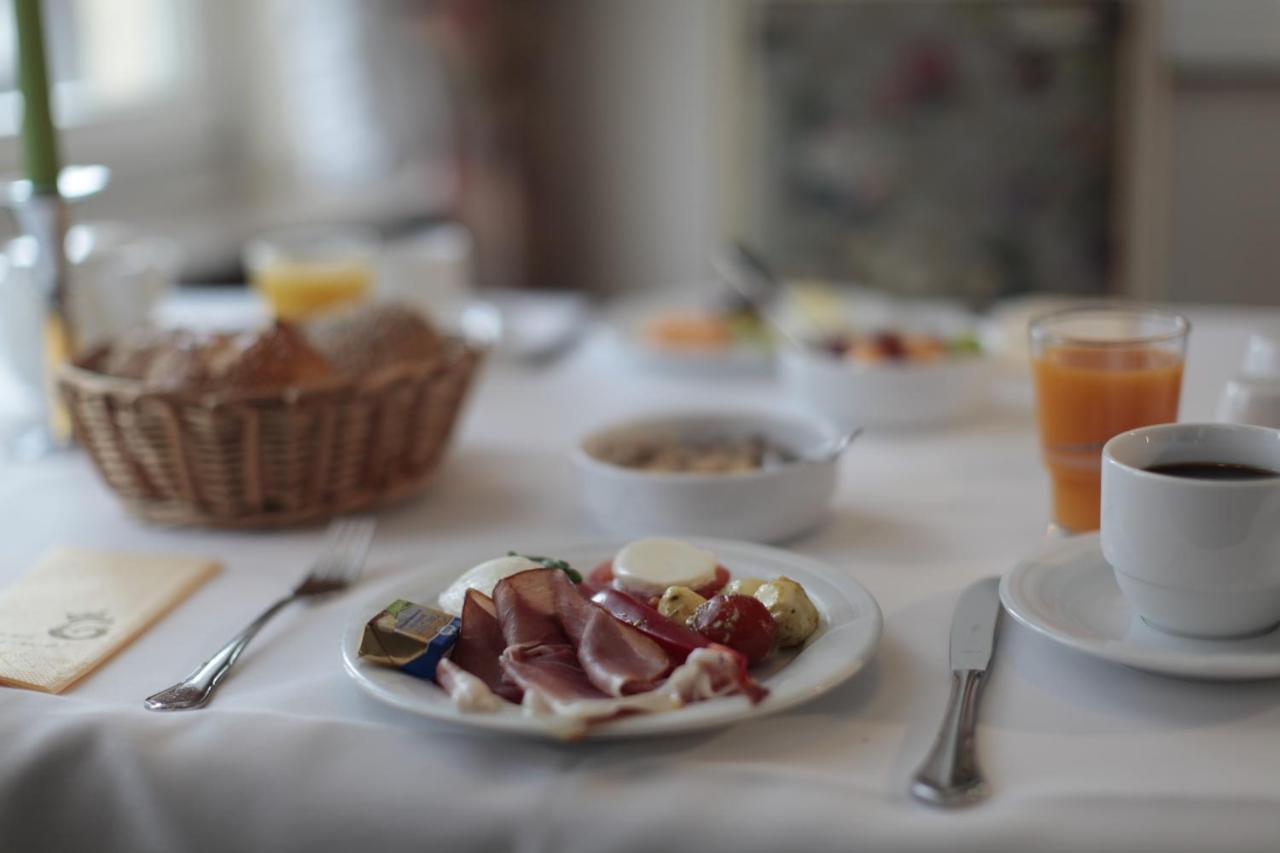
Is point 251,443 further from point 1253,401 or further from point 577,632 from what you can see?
point 1253,401

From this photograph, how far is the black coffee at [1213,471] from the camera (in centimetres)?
81

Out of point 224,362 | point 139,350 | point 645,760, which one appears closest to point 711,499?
point 645,760

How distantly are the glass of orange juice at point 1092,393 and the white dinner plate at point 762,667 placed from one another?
28cm

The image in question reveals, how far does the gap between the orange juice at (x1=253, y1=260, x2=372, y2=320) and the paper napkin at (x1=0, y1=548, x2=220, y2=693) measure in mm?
602

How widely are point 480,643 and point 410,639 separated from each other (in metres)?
0.04

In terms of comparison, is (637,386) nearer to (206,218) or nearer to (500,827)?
(500,827)

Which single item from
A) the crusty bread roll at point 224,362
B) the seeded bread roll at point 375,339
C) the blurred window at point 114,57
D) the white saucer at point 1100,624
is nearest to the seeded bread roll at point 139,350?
the crusty bread roll at point 224,362

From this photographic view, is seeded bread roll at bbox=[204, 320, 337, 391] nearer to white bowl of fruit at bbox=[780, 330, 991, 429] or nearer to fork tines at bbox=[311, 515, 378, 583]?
fork tines at bbox=[311, 515, 378, 583]

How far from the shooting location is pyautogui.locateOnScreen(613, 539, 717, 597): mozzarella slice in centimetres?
85

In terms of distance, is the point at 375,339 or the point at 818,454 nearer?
the point at 818,454

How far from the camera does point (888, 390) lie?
136 cm

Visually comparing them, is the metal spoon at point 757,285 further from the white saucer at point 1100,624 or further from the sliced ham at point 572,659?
the sliced ham at point 572,659

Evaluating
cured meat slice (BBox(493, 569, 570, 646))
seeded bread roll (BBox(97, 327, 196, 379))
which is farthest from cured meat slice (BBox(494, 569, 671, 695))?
seeded bread roll (BBox(97, 327, 196, 379))

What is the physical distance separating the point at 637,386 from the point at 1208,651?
3.05ft
